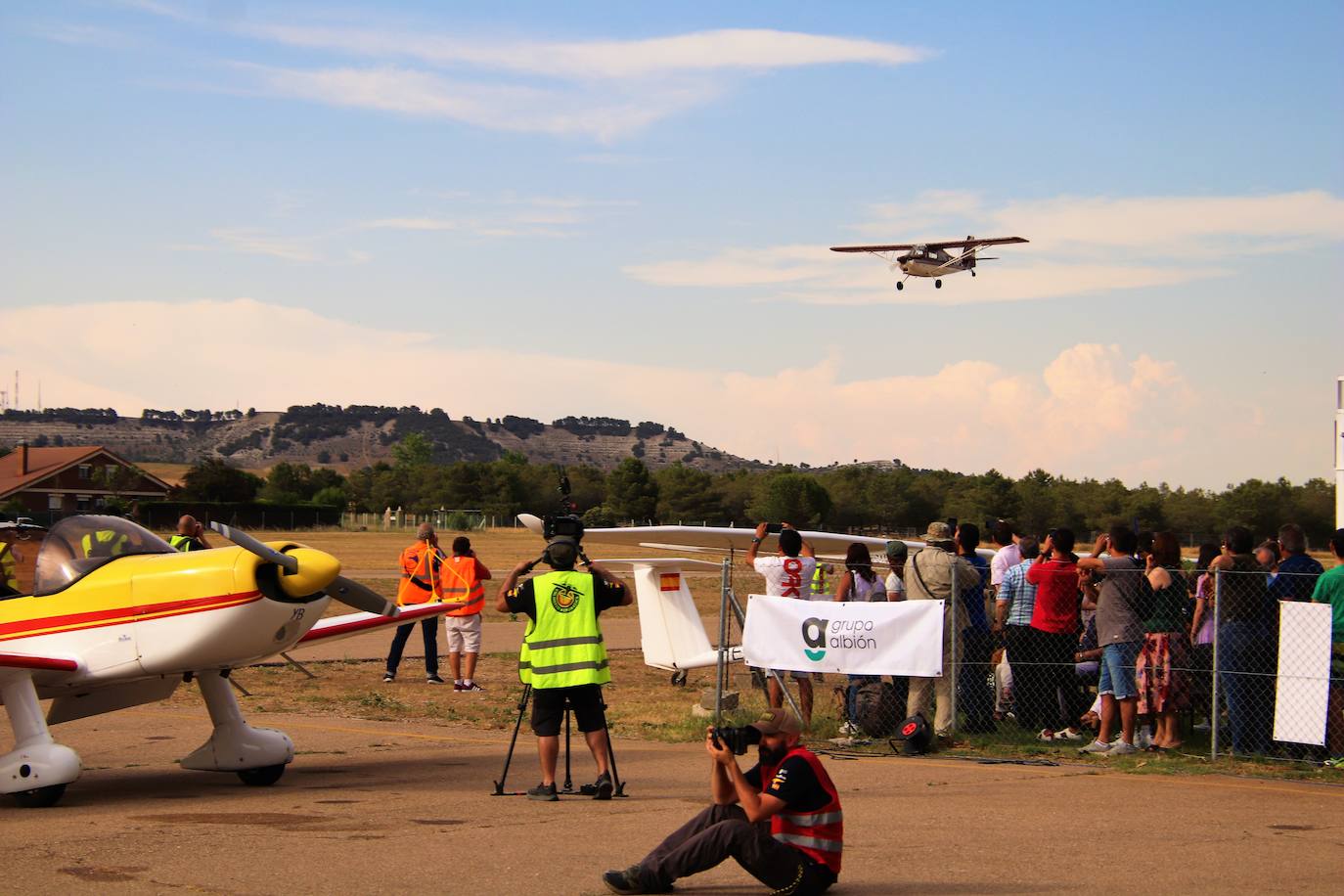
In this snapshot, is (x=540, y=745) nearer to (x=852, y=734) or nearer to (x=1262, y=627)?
(x=852, y=734)

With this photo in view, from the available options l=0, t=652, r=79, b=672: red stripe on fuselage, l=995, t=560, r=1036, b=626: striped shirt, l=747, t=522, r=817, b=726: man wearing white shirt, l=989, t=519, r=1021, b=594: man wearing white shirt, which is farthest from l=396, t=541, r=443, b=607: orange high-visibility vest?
l=0, t=652, r=79, b=672: red stripe on fuselage

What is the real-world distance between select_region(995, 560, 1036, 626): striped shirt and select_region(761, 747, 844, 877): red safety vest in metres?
6.36

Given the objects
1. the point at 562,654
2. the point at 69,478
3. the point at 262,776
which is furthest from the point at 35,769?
the point at 69,478

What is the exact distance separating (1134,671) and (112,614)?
7.49 meters

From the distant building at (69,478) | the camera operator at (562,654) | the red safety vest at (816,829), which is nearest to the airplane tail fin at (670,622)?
the camera operator at (562,654)

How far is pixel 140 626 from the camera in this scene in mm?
9492

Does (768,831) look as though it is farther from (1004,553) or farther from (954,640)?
(1004,553)

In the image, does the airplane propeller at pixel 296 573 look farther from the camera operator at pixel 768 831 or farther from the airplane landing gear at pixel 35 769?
the camera operator at pixel 768 831

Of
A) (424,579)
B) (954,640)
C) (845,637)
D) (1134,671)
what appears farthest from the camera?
(424,579)

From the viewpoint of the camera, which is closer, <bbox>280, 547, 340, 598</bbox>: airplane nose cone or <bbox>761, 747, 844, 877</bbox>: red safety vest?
<bbox>761, 747, 844, 877</bbox>: red safety vest

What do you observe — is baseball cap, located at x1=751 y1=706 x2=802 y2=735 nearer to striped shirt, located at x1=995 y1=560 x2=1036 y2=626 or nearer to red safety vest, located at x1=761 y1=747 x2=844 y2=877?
red safety vest, located at x1=761 y1=747 x2=844 y2=877

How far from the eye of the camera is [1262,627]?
10.6 meters

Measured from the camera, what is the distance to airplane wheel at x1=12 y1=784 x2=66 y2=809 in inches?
353

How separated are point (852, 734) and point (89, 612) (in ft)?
20.1
